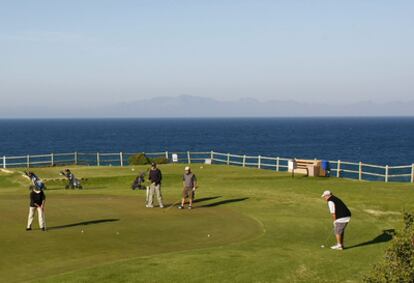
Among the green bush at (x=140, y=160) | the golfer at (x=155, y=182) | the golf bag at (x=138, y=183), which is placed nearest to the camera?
the golfer at (x=155, y=182)

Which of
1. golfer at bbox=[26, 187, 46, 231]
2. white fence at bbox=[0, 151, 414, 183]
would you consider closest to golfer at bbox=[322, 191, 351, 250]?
golfer at bbox=[26, 187, 46, 231]

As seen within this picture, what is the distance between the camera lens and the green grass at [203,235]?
50.1ft

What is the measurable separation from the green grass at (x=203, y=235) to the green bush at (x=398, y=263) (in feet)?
8.71

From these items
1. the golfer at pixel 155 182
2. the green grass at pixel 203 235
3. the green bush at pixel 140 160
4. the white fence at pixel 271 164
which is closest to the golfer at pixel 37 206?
the green grass at pixel 203 235

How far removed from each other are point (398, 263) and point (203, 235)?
1146cm

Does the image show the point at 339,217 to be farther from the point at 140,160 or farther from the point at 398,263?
the point at 140,160

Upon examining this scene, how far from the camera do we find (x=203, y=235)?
66.3 ft

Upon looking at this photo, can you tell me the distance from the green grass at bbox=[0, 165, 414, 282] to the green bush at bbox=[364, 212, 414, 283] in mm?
2654

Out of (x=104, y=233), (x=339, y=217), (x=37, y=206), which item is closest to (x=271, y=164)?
(x=104, y=233)

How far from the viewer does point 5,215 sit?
78.4ft

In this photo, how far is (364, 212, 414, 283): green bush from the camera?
9.19m

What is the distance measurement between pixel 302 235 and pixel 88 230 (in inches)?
316

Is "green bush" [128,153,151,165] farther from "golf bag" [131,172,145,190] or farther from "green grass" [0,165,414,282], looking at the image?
"golf bag" [131,172,145,190]

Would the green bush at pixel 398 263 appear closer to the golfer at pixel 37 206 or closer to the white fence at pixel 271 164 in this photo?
the golfer at pixel 37 206
